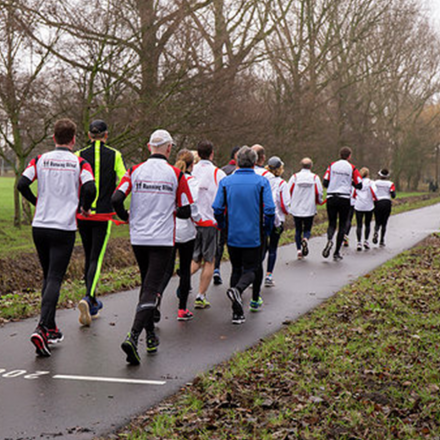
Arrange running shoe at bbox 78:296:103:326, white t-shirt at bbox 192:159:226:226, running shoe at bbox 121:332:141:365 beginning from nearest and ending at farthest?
running shoe at bbox 121:332:141:365
running shoe at bbox 78:296:103:326
white t-shirt at bbox 192:159:226:226

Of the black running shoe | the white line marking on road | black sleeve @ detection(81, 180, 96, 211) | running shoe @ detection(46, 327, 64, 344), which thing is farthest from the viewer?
the black running shoe

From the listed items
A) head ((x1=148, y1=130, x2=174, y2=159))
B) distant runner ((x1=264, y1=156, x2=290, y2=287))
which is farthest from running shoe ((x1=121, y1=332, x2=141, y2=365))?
distant runner ((x1=264, y1=156, x2=290, y2=287))

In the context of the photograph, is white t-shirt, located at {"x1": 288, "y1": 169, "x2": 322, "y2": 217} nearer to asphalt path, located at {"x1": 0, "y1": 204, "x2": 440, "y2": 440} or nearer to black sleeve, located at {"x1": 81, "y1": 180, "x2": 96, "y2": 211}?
asphalt path, located at {"x1": 0, "y1": 204, "x2": 440, "y2": 440}

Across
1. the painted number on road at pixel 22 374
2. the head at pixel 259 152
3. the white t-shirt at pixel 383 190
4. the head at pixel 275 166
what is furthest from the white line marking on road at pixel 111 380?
the white t-shirt at pixel 383 190

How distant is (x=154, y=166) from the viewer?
6309 mm

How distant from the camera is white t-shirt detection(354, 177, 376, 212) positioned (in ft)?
52.0

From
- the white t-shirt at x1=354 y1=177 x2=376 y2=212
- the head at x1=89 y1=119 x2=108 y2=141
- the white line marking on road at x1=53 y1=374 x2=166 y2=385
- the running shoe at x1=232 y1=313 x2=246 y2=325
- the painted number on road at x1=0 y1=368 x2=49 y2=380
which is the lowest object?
the painted number on road at x1=0 y1=368 x2=49 y2=380

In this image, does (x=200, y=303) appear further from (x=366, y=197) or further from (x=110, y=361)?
(x=366, y=197)

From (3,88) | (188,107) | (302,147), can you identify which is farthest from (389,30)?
(3,88)

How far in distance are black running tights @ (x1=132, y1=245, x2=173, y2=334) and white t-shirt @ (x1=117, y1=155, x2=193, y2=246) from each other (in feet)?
0.29

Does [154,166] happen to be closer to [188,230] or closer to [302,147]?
[188,230]

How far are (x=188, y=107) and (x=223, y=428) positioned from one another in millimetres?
15712

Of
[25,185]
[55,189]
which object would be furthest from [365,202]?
[25,185]

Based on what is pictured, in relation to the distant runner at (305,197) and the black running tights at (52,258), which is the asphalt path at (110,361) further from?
the distant runner at (305,197)
